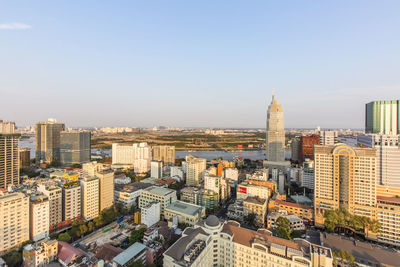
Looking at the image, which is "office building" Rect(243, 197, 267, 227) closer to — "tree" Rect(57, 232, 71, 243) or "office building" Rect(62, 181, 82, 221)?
"tree" Rect(57, 232, 71, 243)

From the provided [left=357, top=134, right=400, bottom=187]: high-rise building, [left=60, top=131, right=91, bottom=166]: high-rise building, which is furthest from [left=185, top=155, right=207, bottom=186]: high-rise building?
[left=60, top=131, right=91, bottom=166]: high-rise building

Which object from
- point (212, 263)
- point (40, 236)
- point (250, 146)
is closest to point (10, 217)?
point (40, 236)

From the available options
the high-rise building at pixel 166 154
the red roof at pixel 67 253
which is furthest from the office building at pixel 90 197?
the high-rise building at pixel 166 154

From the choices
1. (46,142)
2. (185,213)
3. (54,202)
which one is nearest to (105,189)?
(54,202)

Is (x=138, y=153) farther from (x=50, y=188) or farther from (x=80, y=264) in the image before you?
(x=80, y=264)

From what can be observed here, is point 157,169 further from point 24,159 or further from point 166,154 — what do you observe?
point 24,159
